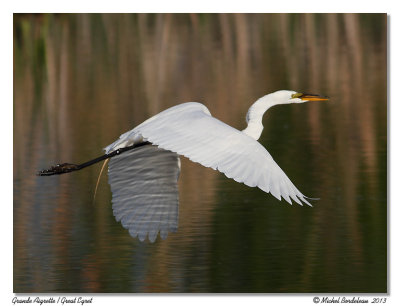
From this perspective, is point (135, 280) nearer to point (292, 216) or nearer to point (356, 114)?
point (292, 216)

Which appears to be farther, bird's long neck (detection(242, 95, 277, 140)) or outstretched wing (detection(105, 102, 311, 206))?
bird's long neck (detection(242, 95, 277, 140))

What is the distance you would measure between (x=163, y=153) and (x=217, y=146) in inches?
28.3

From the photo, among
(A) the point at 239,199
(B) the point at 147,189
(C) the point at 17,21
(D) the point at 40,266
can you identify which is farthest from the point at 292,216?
(C) the point at 17,21

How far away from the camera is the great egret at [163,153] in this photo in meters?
3.98

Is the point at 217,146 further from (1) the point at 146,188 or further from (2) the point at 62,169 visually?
(2) the point at 62,169

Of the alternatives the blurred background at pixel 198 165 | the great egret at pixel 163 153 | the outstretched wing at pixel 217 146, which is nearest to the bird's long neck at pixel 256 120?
the great egret at pixel 163 153

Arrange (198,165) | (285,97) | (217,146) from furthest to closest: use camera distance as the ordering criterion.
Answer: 1. (198,165)
2. (285,97)
3. (217,146)

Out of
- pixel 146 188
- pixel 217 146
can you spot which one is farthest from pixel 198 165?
pixel 217 146

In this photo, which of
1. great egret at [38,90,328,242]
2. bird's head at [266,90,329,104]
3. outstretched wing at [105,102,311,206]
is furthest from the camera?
bird's head at [266,90,329,104]

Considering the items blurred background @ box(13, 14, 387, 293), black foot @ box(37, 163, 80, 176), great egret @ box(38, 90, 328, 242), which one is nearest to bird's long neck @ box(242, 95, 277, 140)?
great egret @ box(38, 90, 328, 242)

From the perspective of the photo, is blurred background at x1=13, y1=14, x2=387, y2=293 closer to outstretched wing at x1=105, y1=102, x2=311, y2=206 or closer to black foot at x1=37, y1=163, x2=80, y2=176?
black foot at x1=37, y1=163, x2=80, y2=176

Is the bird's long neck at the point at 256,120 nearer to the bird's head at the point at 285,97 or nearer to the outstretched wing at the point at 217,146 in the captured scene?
the bird's head at the point at 285,97

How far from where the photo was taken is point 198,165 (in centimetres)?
598

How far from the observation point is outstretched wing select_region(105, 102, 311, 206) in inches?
147
